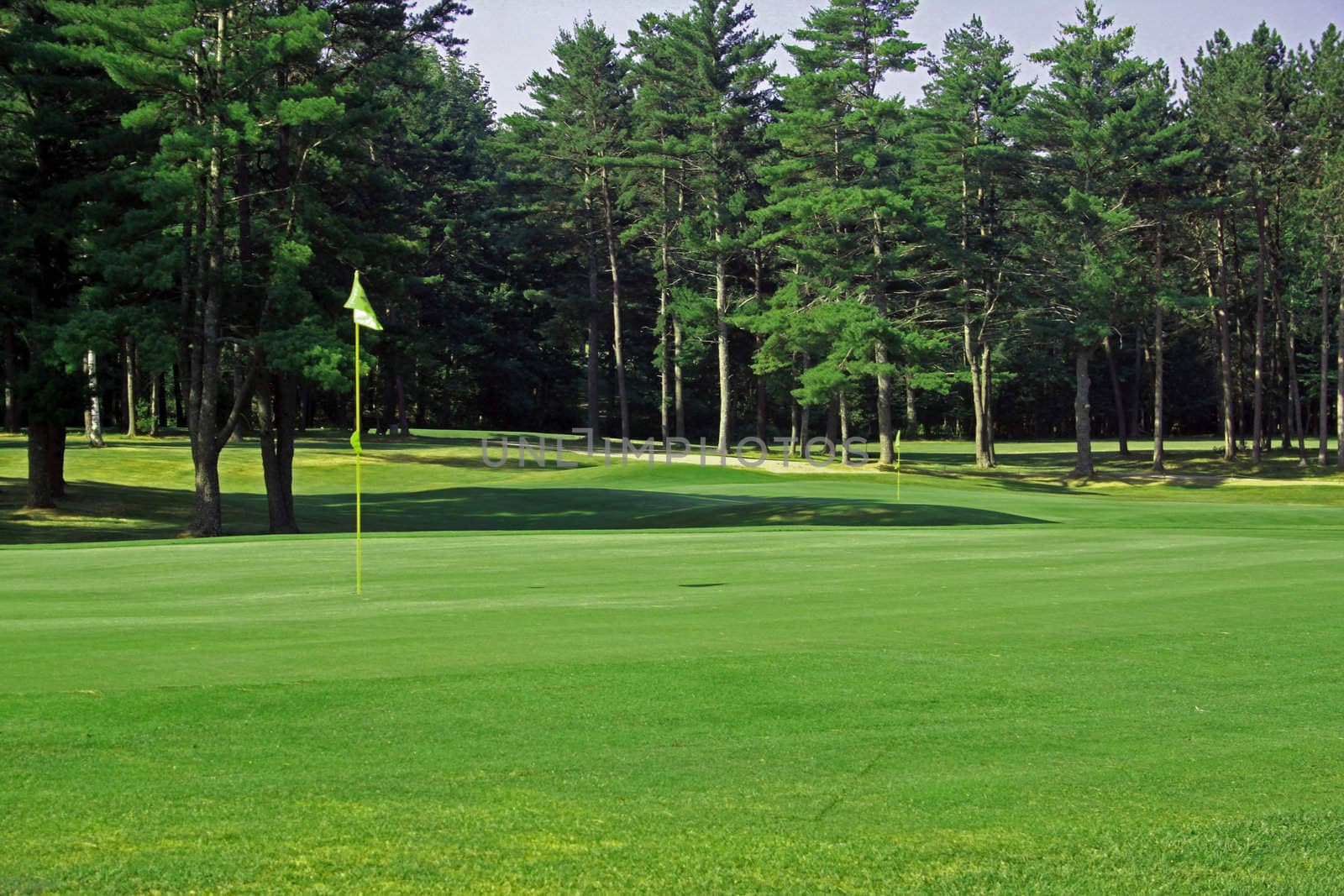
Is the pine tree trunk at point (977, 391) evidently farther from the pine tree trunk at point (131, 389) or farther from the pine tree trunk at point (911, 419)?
the pine tree trunk at point (131, 389)

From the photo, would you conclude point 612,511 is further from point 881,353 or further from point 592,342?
point 592,342

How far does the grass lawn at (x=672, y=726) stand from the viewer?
5.69 m

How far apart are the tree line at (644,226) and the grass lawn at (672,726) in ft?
50.5

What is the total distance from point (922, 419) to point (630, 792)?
95529 mm

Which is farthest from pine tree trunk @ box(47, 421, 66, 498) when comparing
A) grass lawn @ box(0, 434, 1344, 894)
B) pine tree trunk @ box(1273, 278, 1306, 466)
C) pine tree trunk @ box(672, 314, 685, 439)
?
pine tree trunk @ box(1273, 278, 1306, 466)

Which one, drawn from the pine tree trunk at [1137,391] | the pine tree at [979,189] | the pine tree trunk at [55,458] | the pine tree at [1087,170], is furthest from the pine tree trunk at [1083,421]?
the pine tree trunk at [55,458]

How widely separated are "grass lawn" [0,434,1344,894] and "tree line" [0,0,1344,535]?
15.4m

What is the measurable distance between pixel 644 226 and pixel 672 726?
57389mm

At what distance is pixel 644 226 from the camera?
63719 millimetres

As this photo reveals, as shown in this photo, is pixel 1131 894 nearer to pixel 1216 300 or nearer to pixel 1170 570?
pixel 1170 570

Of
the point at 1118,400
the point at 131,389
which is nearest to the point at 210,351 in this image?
the point at 131,389

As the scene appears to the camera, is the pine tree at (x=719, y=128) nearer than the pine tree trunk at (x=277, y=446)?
No

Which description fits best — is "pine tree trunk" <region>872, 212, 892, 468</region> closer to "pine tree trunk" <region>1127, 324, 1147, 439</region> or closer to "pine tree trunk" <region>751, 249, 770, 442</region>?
"pine tree trunk" <region>751, 249, 770, 442</region>

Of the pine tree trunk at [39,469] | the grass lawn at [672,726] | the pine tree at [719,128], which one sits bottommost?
the grass lawn at [672,726]
